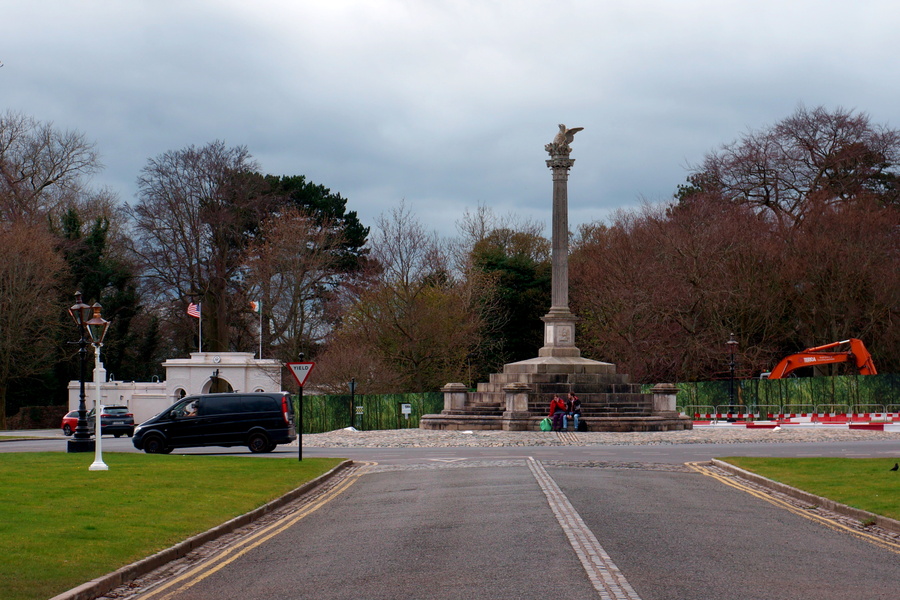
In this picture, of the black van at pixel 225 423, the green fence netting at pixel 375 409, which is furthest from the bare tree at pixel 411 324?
the black van at pixel 225 423

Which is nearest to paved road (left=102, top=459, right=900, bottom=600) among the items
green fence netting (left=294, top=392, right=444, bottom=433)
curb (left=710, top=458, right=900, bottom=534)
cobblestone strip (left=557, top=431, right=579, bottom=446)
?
curb (left=710, top=458, right=900, bottom=534)

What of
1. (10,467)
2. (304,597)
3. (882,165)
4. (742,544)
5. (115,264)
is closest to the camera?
(304,597)

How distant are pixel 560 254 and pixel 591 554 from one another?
32.0m

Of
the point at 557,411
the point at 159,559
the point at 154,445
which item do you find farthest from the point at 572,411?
the point at 159,559

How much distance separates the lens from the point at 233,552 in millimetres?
11906

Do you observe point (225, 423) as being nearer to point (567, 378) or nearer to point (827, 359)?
point (567, 378)

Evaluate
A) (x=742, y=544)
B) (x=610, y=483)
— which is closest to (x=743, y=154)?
(x=610, y=483)

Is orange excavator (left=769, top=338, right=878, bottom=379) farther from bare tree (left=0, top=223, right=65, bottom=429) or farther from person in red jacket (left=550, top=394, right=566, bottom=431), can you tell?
bare tree (left=0, top=223, right=65, bottom=429)

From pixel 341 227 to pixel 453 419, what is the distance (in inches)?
1347

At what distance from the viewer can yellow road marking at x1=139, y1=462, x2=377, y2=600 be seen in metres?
9.90

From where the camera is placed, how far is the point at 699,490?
58.8ft

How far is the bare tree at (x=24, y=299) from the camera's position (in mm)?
58562

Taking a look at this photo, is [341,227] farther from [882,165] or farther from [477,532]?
[477,532]

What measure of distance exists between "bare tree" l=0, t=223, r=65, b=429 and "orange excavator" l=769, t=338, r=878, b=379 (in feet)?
130
